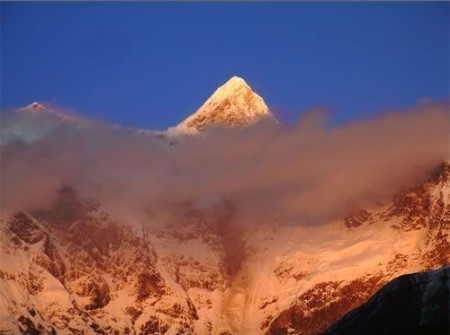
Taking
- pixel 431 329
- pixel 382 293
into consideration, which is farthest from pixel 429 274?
pixel 431 329

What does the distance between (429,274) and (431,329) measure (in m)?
20.9

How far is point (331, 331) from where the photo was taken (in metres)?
165

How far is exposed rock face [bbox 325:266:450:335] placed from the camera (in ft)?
500

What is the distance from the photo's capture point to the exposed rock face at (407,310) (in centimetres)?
15238

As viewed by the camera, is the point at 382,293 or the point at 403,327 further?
the point at 382,293

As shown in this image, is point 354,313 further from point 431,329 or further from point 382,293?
point 431,329

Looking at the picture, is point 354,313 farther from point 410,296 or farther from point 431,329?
point 431,329

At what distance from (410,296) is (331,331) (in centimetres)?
1197

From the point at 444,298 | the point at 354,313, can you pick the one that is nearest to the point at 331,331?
the point at 354,313

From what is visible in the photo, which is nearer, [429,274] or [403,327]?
[403,327]

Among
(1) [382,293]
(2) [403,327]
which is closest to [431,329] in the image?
(2) [403,327]

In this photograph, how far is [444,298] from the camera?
158 metres

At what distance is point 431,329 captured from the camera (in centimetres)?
14938

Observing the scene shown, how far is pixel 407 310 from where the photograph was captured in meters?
159
